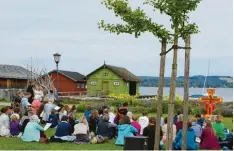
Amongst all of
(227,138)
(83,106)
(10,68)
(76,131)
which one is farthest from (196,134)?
(10,68)

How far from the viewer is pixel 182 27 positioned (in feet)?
39.2

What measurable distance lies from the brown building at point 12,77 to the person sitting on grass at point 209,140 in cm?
5071

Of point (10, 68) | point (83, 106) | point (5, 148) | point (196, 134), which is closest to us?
point (5, 148)

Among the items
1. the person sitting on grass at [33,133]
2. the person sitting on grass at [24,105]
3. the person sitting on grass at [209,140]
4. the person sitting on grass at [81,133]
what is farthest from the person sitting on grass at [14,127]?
the person sitting on grass at [209,140]

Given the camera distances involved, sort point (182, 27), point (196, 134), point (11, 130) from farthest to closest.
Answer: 1. point (11, 130)
2. point (196, 134)
3. point (182, 27)

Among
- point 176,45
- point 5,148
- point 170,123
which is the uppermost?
point 176,45

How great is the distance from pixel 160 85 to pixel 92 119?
9243 millimetres

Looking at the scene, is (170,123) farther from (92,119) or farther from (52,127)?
(52,127)

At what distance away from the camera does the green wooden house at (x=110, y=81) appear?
72125 mm

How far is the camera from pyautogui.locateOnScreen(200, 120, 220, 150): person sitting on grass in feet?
60.1

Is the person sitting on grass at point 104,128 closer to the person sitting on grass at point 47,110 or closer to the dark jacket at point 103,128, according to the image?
the dark jacket at point 103,128

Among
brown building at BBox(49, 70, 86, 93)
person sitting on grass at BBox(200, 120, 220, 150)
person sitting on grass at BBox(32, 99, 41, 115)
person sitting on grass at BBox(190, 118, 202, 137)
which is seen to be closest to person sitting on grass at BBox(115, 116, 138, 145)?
person sitting on grass at BBox(190, 118, 202, 137)

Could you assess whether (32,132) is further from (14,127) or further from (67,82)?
(67,82)

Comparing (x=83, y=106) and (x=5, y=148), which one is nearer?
(x=5, y=148)
